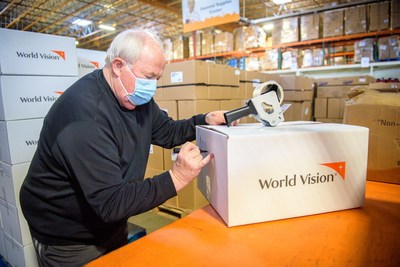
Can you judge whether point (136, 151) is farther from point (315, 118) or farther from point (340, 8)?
point (340, 8)

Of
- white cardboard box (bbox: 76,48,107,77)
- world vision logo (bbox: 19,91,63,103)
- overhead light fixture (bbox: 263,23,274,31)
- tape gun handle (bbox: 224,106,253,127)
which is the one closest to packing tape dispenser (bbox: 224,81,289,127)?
tape gun handle (bbox: 224,106,253,127)

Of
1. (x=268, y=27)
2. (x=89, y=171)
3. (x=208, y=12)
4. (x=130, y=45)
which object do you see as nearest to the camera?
(x=89, y=171)

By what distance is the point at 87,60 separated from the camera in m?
2.13

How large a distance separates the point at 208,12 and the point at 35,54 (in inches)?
100.0

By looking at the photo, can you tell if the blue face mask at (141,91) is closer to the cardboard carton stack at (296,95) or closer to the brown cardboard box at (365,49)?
the cardboard carton stack at (296,95)

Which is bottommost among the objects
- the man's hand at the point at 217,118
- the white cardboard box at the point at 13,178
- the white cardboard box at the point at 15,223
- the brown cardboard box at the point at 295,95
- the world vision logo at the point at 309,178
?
the white cardboard box at the point at 15,223

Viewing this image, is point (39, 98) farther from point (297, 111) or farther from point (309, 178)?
point (297, 111)

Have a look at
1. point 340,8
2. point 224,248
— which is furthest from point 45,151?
point 340,8

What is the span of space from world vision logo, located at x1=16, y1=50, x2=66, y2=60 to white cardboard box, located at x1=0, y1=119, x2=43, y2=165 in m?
0.40

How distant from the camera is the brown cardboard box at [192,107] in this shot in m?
2.30

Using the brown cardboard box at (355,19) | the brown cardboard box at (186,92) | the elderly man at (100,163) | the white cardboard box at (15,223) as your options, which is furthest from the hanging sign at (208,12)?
the white cardboard box at (15,223)

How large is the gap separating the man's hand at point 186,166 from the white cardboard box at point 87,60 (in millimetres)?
1617

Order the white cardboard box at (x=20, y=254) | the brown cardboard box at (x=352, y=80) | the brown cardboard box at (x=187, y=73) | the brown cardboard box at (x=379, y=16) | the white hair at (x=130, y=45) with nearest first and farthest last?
the white hair at (x=130, y=45)
the white cardboard box at (x=20, y=254)
the brown cardboard box at (x=187, y=73)
the brown cardboard box at (x=379, y=16)
the brown cardboard box at (x=352, y=80)

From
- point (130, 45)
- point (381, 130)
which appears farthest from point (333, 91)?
point (130, 45)
